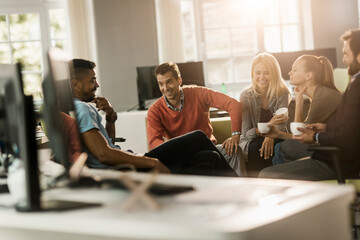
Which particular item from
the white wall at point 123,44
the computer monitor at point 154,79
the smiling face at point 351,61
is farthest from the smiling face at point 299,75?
the white wall at point 123,44

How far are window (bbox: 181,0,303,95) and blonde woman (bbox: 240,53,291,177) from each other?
10.5ft

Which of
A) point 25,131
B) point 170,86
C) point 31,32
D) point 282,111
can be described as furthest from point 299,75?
point 31,32

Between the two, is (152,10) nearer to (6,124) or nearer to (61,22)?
(61,22)

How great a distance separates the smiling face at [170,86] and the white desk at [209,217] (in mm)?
2618

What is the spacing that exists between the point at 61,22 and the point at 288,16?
3.10m

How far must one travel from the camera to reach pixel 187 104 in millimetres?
4152

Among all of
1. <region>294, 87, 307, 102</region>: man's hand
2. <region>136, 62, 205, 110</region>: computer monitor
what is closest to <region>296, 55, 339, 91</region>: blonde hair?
<region>294, 87, 307, 102</region>: man's hand

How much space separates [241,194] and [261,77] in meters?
3.11

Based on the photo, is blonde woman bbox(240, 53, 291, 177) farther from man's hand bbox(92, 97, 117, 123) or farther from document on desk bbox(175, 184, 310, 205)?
document on desk bbox(175, 184, 310, 205)

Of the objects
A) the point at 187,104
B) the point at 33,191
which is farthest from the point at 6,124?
the point at 187,104

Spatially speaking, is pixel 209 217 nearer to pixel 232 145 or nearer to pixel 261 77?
pixel 232 145

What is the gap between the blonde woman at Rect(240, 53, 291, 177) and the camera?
4.18m

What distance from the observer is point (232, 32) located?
7.71 m

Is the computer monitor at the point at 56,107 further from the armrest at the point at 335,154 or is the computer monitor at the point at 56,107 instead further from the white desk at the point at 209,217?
the armrest at the point at 335,154
